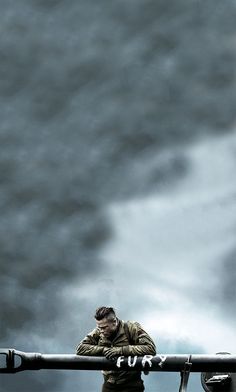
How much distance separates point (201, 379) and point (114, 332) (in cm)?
145

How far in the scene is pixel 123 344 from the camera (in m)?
11.1

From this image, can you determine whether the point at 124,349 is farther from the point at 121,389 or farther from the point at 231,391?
the point at 231,391

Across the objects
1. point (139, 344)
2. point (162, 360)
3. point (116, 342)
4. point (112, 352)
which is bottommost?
point (162, 360)

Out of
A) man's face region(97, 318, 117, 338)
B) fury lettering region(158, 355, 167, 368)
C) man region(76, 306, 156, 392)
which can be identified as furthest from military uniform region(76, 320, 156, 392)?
fury lettering region(158, 355, 167, 368)

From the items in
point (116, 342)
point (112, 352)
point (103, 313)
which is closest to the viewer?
point (112, 352)

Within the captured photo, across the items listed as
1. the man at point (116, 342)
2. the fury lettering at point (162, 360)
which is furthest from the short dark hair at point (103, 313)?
the fury lettering at point (162, 360)

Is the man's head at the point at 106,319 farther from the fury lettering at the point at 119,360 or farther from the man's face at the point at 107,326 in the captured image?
the fury lettering at the point at 119,360

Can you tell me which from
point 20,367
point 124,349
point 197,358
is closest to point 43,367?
point 20,367

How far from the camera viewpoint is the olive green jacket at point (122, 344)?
10.7 metres

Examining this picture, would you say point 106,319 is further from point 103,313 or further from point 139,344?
point 139,344

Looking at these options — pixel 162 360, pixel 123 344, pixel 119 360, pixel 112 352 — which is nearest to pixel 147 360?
pixel 162 360

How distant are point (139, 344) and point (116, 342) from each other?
37 centimetres

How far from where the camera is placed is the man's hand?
1048 centimetres

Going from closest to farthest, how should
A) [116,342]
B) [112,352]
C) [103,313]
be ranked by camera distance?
[112,352]
[103,313]
[116,342]
